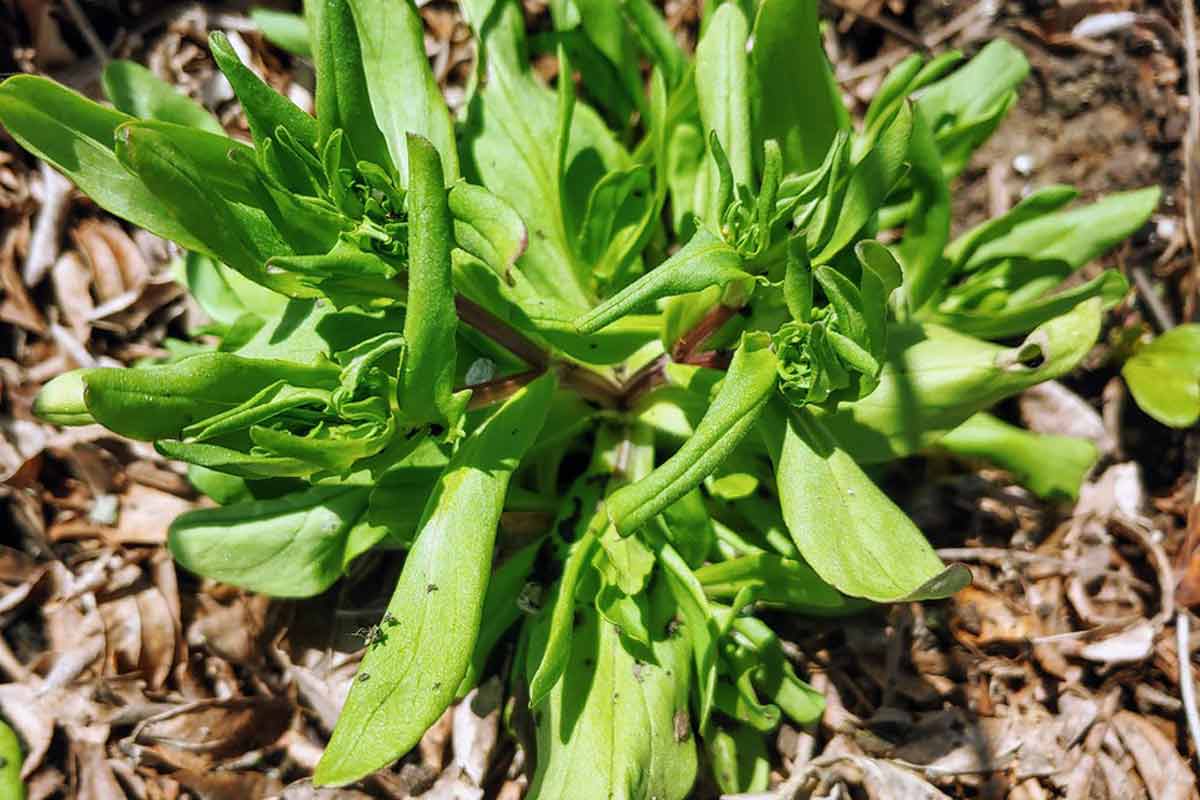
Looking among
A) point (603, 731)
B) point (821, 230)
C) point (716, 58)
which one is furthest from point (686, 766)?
point (716, 58)

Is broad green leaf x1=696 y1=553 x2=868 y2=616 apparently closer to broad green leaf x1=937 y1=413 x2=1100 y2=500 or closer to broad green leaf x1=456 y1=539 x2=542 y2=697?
broad green leaf x1=456 y1=539 x2=542 y2=697

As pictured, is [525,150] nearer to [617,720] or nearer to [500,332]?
[500,332]

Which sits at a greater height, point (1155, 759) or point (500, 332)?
point (500, 332)

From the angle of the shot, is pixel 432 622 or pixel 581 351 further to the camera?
pixel 581 351

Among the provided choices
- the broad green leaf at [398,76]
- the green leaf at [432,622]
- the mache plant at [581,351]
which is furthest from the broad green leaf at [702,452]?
the broad green leaf at [398,76]

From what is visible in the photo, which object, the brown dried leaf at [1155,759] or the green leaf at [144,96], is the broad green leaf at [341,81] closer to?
the green leaf at [144,96]

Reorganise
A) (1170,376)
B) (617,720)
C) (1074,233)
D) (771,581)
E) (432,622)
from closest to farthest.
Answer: (432,622) < (617,720) < (771,581) < (1074,233) < (1170,376)

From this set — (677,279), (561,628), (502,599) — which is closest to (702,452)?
(677,279)

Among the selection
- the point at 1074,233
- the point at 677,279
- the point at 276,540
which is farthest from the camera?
the point at 1074,233

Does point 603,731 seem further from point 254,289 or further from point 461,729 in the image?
point 254,289
